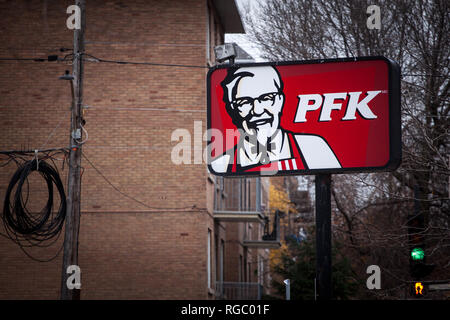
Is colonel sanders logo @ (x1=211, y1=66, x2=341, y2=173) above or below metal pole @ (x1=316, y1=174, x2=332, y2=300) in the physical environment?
above

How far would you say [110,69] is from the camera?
21953mm

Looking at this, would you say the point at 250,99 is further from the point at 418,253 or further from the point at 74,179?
the point at 418,253

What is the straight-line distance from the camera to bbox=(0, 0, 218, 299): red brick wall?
21.0m

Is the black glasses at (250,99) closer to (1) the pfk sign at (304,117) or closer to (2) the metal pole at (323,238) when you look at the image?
(1) the pfk sign at (304,117)

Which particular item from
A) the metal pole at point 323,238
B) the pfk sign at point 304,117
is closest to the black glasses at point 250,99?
the pfk sign at point 304,117

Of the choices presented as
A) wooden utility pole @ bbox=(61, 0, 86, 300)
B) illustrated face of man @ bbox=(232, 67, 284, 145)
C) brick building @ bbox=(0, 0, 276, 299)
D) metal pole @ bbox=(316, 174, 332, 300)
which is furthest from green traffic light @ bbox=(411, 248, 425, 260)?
illustrated face of man @ bbox=(232, 67, 284, 145)

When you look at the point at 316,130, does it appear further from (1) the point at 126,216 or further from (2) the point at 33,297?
(2) the point at 33,297

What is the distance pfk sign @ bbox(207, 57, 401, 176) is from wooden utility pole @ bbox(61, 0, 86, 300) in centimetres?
737

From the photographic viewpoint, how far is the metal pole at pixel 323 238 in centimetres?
828

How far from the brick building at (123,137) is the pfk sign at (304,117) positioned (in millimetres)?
12397

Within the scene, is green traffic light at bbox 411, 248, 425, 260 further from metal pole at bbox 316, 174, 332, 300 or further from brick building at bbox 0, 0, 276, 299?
metal pole at bbox 316, 174, 332, 300
